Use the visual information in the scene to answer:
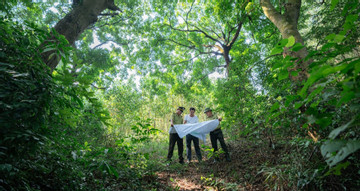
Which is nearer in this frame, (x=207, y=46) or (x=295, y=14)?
(x=295, y=14)

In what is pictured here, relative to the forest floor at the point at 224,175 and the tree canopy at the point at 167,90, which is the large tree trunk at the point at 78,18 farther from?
the forest floor at the point at 224,175

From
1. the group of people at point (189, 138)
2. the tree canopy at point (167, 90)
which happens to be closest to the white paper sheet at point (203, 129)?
the group of people at point (189, 138)

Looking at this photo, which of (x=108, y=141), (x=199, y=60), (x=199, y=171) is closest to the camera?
(x=199, y=171)

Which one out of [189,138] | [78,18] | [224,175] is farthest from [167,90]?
[224,175]

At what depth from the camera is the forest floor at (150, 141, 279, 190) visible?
2.79m

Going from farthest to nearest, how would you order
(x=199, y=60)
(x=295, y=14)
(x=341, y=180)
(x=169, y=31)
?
1. (x=199, y=60)
2. (x=169, y=31)
3. (x=295, y=14)
4. (x=341, y=180)

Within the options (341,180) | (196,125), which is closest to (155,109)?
(196,125)

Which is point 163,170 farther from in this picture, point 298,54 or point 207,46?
point 207,46

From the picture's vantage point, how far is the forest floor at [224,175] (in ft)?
9.16

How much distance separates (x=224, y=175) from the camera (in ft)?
11.2

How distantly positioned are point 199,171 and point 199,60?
8897 millimetres

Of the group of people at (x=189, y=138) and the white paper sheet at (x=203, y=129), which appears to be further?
the group of people at (x=189, y=138)

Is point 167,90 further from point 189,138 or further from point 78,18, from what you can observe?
point 78,18

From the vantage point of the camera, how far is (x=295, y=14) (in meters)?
3.09
